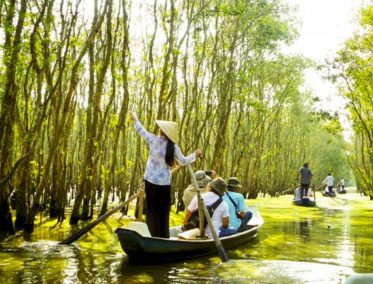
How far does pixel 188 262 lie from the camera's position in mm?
8469

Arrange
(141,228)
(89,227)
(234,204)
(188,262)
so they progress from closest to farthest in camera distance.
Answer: (188,262), (141,228), (89,227), (234,204)

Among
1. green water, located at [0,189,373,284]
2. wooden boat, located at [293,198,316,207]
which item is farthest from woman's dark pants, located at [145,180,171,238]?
wooden boat, located at [293,198,316,207]

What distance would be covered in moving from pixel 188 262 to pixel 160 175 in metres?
1.53

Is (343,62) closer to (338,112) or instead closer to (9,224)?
(338,112)

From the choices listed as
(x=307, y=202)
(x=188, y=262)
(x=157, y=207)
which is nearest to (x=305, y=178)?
(x=307, y=202)

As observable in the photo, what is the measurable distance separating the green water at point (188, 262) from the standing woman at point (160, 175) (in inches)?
29.6

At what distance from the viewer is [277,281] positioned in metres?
7.16

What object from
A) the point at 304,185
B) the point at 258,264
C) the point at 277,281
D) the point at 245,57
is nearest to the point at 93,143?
the point at 258,264

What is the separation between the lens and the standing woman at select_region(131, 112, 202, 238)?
8164 mm

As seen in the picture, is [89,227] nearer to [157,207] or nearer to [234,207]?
[157,207]

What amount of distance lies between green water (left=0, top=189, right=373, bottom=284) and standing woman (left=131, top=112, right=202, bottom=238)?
0.75 m

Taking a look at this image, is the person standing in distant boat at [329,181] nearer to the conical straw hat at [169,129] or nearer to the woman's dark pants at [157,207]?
the woman's dark pants at [157,207]

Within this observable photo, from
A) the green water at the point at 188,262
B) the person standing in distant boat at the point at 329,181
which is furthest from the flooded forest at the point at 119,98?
the person standing in distant boat at the point at 329,181

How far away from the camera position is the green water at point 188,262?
Result: 7254mm
